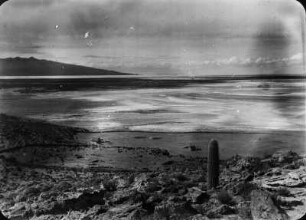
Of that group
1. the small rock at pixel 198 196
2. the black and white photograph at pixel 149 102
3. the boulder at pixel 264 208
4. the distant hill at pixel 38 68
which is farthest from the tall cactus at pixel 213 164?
the distant hill at pixel 38 68

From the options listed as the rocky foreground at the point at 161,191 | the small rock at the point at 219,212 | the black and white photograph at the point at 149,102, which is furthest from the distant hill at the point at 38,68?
the small rock at the point at 219,212

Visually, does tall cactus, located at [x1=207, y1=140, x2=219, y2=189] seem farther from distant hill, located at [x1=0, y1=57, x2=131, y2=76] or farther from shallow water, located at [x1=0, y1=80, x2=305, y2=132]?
distant hill, located at [x1=0, y1=57, x2=131, y2=76]

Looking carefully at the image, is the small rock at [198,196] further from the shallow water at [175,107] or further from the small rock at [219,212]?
the shallow water at [175,107]

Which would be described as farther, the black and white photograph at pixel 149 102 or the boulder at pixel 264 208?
the black and white photograph at pixel 149 102

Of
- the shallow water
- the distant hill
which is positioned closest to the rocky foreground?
the shallow water

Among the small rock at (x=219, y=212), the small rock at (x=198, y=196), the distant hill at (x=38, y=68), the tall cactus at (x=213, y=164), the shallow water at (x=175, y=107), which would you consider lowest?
the small rock at (x=219, y=212)

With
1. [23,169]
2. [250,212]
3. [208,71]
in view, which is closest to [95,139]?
[23,169]

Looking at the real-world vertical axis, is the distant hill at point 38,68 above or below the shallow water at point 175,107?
above
